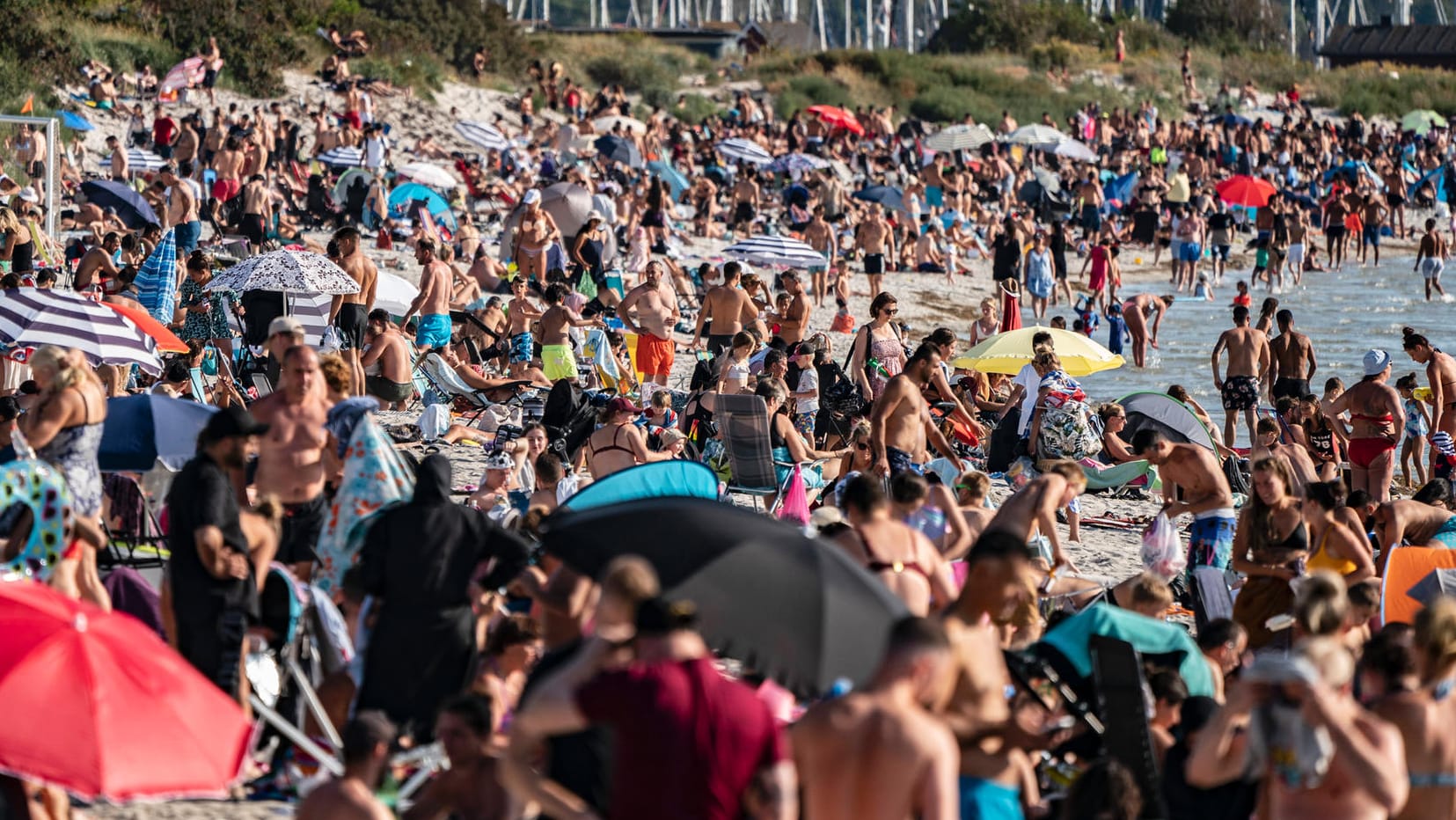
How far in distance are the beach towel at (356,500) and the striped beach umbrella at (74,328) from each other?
319cm

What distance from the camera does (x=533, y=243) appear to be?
17234 mm

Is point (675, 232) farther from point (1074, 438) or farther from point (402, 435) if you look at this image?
point (1074, 438)

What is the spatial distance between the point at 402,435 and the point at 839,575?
8162 millimetres

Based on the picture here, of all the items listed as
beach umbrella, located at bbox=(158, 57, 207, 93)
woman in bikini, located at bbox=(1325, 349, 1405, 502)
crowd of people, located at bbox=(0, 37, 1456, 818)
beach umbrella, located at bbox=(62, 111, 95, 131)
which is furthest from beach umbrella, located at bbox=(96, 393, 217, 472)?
beach umbrella, located at bbox=(158, 57, 207, 93)

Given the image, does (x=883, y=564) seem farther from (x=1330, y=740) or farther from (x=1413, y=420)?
(x=1413, y=420)

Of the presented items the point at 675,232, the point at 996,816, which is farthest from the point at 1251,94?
the point at 996,816

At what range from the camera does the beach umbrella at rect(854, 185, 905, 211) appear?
2698 centimetres

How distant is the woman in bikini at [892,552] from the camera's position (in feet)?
17.6

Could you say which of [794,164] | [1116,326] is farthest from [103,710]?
[794,164]

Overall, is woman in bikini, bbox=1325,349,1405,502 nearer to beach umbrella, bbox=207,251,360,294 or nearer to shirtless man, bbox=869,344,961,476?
shirtless man, bbox=869,344,961,476

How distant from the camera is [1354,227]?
31375 millimetres

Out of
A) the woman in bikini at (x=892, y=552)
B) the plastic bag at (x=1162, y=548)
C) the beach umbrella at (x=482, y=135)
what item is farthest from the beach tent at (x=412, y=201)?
the woman in bikini at (x=892, y=552)

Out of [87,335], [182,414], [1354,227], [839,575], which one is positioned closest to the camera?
[839,575]

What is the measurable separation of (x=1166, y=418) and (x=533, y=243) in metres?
7.48
